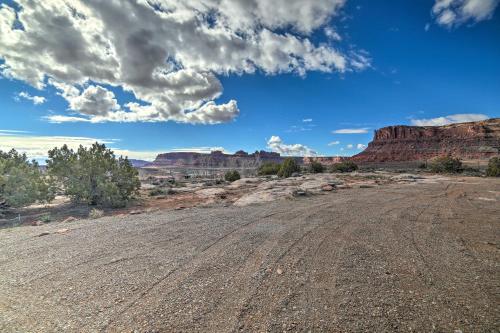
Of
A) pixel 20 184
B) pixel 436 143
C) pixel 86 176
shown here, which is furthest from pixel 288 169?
pixel 436 143

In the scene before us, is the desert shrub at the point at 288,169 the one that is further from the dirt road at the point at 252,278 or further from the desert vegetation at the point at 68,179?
the dirt road at the point at 252,278

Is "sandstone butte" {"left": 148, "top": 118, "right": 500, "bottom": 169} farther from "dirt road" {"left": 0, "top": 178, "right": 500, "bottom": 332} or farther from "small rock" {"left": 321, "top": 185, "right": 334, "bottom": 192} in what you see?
"dirt road" {"left": 0, "top": 178, "right": 500, "bottom": 332}

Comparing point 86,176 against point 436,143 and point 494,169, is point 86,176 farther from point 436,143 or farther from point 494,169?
point 436,143

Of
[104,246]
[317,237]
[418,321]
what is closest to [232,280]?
[418,321]

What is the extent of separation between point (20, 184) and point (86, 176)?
3545 mm

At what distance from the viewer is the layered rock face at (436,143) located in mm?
113819

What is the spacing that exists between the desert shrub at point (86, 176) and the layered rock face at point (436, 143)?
133483 mm

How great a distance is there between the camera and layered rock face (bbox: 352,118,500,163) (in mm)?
113819

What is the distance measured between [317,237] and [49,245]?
8.40 m

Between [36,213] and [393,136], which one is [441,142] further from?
[36,213]

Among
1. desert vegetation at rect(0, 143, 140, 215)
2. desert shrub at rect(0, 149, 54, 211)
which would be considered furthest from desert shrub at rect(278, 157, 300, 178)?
desert shrub at rect(0, 149, 54, 211)

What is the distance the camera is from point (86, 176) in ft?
60.3

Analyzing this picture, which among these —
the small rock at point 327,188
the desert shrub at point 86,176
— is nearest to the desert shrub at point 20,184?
the desert shrub at point 86,176

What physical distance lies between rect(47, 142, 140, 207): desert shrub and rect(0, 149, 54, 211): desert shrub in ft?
3.20
